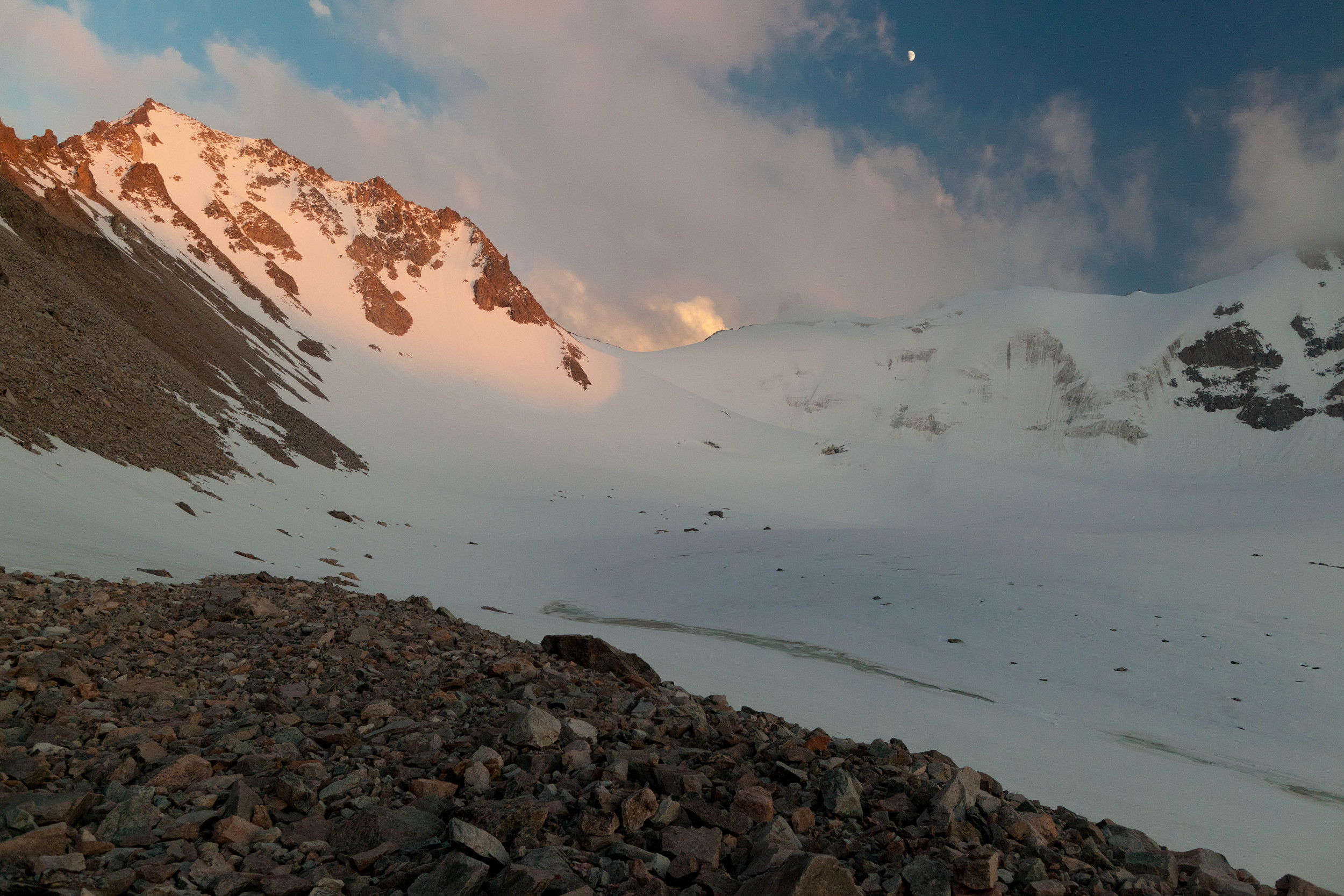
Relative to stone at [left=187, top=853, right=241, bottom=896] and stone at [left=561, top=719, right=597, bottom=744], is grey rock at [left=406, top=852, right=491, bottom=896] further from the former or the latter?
stone at [left=561, top=719, right=597, bottom=744]

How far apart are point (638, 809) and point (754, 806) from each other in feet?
2.40

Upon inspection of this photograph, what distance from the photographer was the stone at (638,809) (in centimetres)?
368

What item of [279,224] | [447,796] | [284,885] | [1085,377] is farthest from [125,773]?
[1085,377]

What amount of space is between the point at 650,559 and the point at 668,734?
2332 cm

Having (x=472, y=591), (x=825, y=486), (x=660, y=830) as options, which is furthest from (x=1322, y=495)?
(x=660, y=830)

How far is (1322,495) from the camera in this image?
78.6 metres

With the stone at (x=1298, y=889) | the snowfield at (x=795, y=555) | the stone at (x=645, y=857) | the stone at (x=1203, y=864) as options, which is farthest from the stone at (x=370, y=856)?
the snowfield at (x=795, y=555)

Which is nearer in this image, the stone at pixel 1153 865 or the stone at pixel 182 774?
the stone at pixel 182 774

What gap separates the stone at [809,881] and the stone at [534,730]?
1939mm

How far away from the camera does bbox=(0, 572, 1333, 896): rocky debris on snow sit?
3.05 meters

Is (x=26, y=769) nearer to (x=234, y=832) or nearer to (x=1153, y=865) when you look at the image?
(x=234, y=832)

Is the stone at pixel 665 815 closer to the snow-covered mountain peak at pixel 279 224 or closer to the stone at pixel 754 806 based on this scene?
the stone at pixel 754 806

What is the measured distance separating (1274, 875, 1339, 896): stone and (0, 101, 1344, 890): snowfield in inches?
102

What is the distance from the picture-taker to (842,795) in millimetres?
4148
